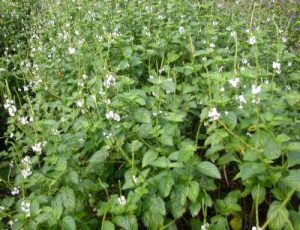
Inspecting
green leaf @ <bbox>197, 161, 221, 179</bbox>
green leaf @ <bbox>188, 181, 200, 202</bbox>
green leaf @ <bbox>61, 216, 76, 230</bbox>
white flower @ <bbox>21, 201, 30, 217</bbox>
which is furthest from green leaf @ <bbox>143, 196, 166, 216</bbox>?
white flower @ <bbox>21, 201, 30, 217</bbox>

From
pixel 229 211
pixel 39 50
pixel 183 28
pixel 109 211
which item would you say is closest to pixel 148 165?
pixel 109 211

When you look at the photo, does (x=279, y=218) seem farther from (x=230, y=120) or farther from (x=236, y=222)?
(x=230, y=120)

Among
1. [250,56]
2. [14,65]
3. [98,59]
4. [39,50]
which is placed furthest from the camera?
[14,65]

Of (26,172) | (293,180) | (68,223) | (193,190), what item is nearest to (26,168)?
(26,172)

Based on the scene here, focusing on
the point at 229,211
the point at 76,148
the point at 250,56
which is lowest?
the point at 229,211

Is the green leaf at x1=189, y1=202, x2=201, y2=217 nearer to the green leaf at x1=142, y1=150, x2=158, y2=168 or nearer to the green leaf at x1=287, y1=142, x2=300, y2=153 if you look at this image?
the green leaf at x1=142, y1=150, x2=158, y2=168

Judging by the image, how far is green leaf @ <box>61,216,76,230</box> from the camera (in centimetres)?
189

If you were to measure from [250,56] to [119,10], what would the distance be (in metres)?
1.54

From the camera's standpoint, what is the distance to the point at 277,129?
82.4 inches

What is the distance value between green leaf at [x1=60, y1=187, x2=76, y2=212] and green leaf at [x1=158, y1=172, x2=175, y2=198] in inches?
17.7

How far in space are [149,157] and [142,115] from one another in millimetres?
292

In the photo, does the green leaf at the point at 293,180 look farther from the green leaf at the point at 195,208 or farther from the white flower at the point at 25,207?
the white flower at the point at 25,207

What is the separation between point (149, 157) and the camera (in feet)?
6.62

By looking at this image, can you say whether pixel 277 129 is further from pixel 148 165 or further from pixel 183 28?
pixel 183 28
